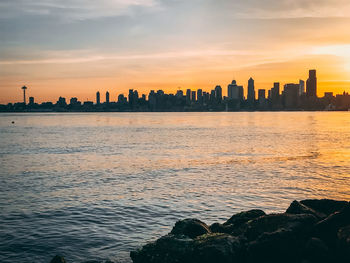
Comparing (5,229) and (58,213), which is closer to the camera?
(5,229)

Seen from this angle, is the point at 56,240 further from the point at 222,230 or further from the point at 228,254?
the point at 228,254

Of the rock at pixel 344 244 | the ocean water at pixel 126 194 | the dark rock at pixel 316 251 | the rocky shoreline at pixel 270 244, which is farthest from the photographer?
the ocean water at pixel 126 194

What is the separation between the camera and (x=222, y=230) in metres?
15.1

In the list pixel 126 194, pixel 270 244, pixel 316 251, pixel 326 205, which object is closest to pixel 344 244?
pixel 316 251

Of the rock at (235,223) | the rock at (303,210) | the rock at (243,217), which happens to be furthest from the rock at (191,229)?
the rock at (303,210)

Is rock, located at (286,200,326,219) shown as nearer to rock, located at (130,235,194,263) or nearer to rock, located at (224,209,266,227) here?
rock, located at (224,209,266,227)

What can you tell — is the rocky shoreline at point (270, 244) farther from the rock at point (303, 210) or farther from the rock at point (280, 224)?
the rock at point (303, 210)

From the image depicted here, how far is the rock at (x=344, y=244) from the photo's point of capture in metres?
11.2

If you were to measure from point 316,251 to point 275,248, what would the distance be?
49.1 inches

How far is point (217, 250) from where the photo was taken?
11742 mm

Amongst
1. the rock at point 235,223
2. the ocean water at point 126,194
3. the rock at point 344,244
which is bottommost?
the ocean water at point 126,194

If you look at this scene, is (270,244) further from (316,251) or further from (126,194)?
(126,194)

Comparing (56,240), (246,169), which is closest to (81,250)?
(56,240)

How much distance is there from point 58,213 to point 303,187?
17.7 metres
